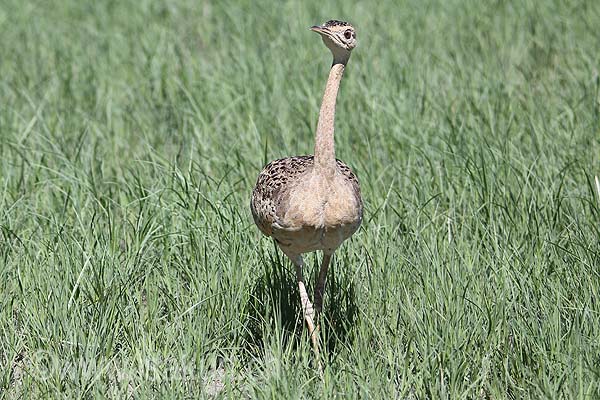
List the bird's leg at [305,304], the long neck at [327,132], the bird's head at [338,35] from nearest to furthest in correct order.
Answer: the bird's head at [338,35] < the long neck at [327,132] < the bird's leg at [305,304]

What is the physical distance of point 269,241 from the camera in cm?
485

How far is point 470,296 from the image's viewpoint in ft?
13.9

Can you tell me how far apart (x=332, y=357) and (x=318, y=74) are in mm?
2997

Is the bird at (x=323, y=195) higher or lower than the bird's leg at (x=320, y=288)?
higher

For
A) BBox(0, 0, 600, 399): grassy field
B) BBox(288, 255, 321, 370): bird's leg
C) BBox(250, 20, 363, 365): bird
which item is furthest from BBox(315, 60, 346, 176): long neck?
BBox(0, 0, 600, 399): grassy field

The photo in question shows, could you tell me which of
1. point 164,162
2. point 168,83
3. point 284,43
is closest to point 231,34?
point 284,43

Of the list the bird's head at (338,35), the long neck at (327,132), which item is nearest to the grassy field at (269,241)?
the long neck at (327,132)

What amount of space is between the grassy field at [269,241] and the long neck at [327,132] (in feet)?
2.39

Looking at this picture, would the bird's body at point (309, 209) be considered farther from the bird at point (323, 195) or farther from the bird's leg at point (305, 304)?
the bird's leg at point (305, 304)

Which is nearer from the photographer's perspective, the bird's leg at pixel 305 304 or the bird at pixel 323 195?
the bird at pixel 323 195

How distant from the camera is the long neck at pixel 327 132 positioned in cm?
391

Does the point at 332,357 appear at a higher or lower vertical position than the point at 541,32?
lower

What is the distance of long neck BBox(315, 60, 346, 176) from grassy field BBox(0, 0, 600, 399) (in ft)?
2.39

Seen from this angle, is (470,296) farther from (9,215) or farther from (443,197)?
(9,215)
